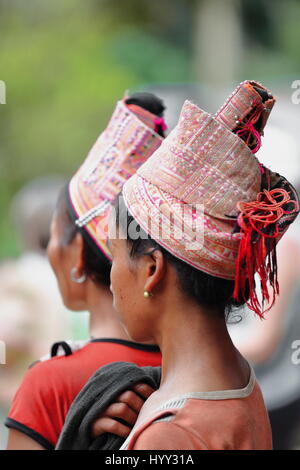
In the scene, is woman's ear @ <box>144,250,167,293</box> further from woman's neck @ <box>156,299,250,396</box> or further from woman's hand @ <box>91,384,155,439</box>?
woman's hand @ <box>91,384,155,439</box>

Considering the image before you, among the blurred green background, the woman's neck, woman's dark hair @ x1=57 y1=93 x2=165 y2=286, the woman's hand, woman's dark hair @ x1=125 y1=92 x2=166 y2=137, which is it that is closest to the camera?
the woman's neck

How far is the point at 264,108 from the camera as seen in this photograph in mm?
1899

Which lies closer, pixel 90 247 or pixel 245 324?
pixel 90 247

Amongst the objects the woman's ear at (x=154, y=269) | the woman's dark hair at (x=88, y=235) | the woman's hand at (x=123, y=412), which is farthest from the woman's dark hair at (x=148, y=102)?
the woman's hand at (x=123, y=412)

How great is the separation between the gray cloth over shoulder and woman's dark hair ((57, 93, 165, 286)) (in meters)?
0.57

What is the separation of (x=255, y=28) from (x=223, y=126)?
1010cm

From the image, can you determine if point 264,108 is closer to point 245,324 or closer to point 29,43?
point 245,324

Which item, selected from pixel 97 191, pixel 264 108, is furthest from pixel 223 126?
pixel 97 191

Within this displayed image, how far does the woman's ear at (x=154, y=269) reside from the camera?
6.10ft

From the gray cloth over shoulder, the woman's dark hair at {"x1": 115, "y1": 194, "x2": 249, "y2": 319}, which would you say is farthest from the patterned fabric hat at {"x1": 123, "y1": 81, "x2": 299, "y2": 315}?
the gray cloth over shoulder

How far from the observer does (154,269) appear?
6.19 ft

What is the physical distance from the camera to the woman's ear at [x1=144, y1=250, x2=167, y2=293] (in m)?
1.86

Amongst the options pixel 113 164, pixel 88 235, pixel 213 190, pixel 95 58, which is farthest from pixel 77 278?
pixel 95 58

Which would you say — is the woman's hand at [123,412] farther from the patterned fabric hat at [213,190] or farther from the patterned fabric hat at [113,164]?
the patterned fabric hat at [113,164]
